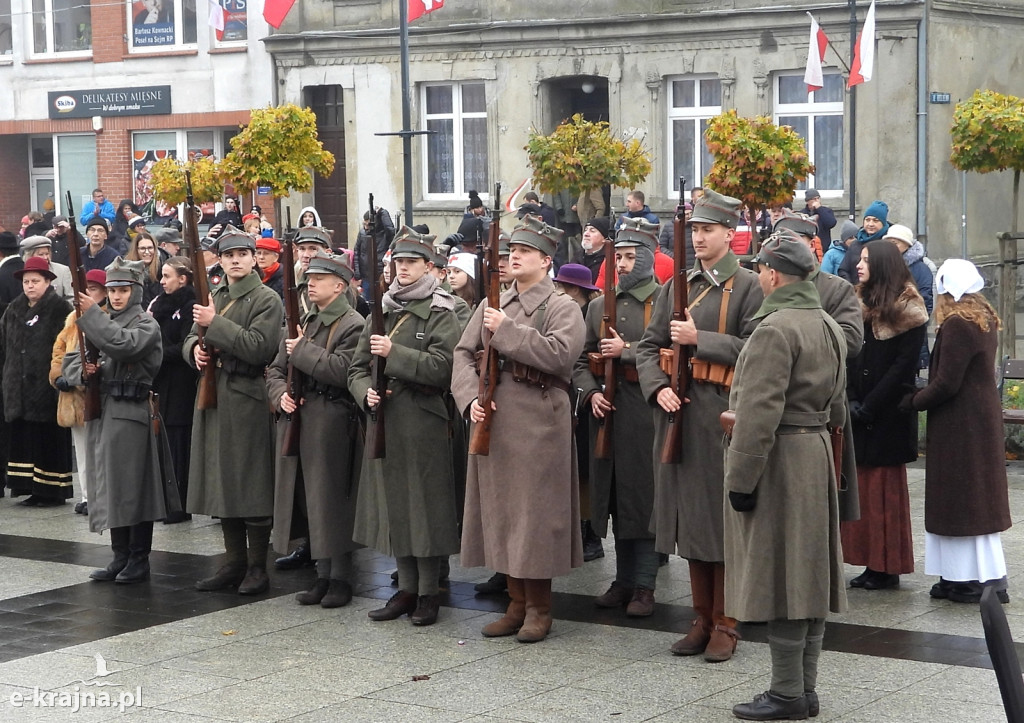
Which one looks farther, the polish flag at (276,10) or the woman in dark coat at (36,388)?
the polish flag at (276,10)

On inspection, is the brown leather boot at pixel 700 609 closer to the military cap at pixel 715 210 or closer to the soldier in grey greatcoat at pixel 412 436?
the soldier in grey greatcoat at pixel 412 436

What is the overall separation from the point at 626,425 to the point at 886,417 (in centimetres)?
147

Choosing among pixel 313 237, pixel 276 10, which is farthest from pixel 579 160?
pixel 313 237

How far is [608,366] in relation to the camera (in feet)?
27.8

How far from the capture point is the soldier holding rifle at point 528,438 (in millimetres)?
7926

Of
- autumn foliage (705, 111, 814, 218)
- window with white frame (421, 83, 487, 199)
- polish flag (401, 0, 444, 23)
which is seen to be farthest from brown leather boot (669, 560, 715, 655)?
window with white frame (421, 83, 487, 199)

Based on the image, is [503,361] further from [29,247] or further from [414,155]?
[414,155]

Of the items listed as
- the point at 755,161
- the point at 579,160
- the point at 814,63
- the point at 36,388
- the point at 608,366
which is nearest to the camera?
the point at 608,366

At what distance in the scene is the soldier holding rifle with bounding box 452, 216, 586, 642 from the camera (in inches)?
312

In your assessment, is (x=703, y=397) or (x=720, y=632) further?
(x=703, y=397)

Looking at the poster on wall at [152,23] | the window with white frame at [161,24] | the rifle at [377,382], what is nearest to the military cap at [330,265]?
the rifle at [377,382]

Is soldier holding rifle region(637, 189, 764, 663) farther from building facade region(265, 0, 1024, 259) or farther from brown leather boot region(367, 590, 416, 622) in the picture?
building facade region(265, 0, 1024, 259)

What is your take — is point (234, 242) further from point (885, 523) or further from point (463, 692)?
point (885, 523)

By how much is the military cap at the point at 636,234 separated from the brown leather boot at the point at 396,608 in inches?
86.1
